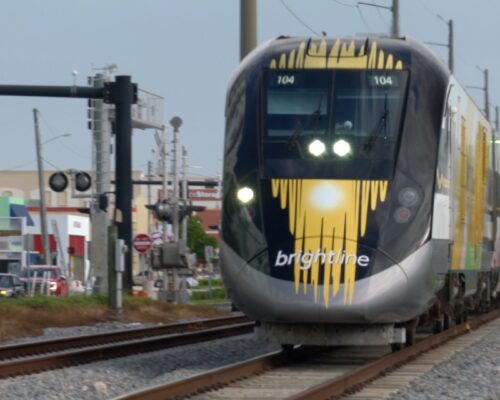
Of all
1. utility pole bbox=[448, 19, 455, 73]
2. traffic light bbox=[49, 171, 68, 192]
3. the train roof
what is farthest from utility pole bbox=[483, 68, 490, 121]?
the train roof

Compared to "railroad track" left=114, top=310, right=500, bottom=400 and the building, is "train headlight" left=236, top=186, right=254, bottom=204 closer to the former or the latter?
"railroad track" left=114, top=310, right=500, bottom=400

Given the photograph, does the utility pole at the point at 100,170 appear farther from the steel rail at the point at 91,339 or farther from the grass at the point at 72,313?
the steel rail at the point at 91,339

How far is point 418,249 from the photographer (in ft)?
51.6

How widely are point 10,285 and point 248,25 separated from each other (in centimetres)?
2314

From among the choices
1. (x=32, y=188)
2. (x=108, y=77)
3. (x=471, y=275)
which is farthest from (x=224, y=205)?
(x=32, y=188)

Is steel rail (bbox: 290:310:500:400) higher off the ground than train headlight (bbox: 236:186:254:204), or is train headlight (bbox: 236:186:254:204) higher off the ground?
train headlight (bbox: 236:186:254:204)

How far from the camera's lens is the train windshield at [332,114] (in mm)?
16141

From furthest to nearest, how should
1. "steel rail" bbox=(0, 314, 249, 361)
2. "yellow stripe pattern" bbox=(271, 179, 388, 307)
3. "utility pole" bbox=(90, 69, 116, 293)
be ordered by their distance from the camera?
"utility pole" bbox=(90, 69, 116, 293) < "steel rail" bbox=(0, 314, 249, 361) < "yellow stripe pattern" bbox=(271, 179, 388, 307)

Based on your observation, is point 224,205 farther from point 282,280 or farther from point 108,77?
point 108,77

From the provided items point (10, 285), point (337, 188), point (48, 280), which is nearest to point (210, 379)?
point (337, 188)

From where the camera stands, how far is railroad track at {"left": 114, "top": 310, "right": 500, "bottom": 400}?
13.3 meters

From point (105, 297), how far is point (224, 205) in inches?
572

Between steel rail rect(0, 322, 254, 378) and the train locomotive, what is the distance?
252 centimetres

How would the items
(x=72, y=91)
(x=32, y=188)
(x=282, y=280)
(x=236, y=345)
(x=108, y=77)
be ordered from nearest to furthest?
1. (x=282, y=280)
2. (x=236, y=345)
3. (x=72, y=91)
4. (x=108, y=77)
5. (x=32, y=188)
